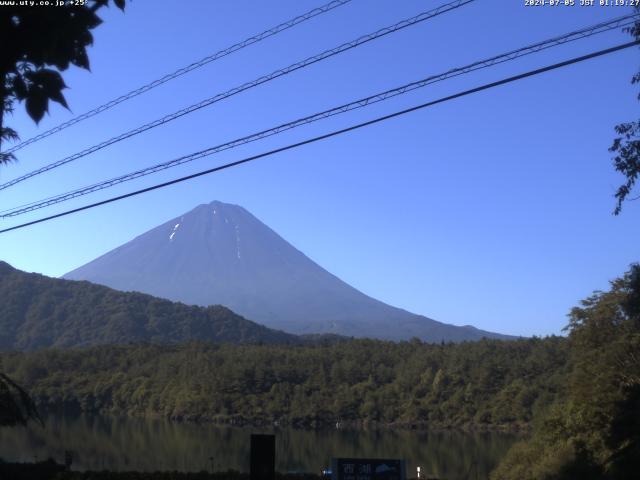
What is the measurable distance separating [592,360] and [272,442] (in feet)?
54.1

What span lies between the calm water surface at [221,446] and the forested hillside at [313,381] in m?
4.10

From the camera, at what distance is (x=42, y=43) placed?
4.24 m

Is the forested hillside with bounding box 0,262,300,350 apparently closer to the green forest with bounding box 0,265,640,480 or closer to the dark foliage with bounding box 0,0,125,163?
the green forest with bounding box 0,265,640,480

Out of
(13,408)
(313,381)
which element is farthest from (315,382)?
(13,408)

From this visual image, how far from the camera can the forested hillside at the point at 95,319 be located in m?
123

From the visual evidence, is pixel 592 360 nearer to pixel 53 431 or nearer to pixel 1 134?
pixel 1 134

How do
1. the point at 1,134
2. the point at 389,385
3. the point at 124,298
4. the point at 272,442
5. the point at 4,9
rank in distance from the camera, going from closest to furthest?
the point at 4,9
the point at 1,134
the point at 272,442
the point at 389,385
the point at 124,298

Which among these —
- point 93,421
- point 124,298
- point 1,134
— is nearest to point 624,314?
point 1,134

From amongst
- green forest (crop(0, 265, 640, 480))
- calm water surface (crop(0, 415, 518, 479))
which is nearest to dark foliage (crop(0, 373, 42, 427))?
calm water surface (crop(0, 415, 518, 479))

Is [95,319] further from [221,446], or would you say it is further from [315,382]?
[221,446]

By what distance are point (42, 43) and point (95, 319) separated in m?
129

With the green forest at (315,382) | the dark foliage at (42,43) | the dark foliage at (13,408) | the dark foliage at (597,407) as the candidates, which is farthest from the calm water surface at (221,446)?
the dark foliage at (42,43)

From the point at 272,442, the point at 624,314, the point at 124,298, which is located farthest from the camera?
the point at 124,298

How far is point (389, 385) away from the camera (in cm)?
6881
